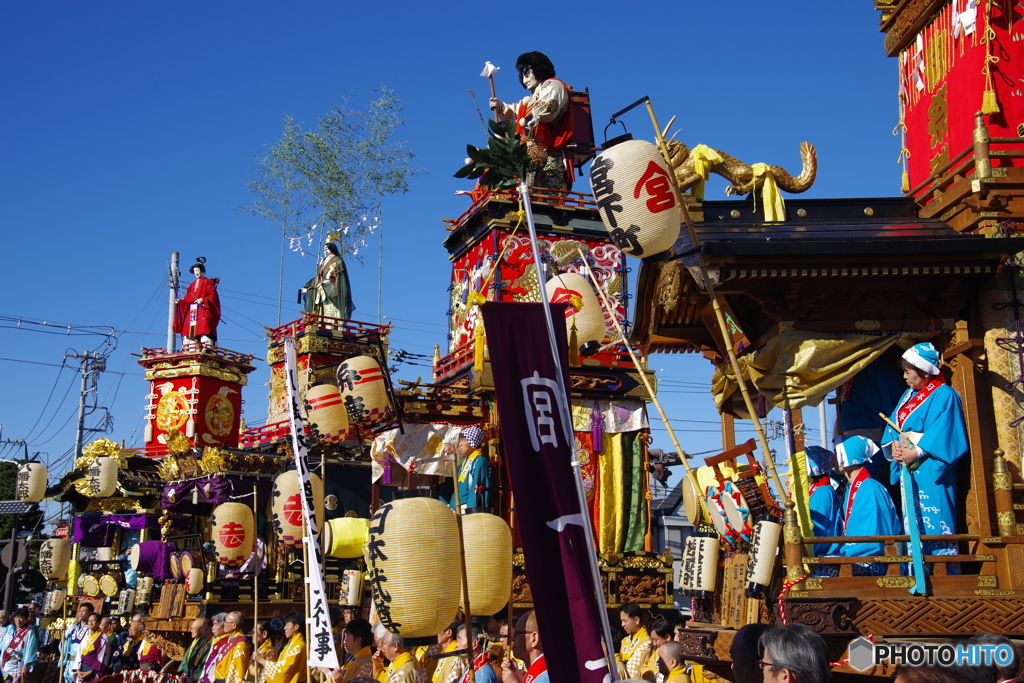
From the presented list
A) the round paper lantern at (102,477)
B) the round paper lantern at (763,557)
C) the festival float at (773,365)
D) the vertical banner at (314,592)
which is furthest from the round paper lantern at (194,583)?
the round paper lantern at (763,557)

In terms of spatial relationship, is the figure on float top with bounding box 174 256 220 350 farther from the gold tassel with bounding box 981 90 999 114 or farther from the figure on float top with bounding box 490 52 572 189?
the gold tassel with bounding box 981 90 999 114

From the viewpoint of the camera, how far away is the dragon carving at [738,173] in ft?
26.2

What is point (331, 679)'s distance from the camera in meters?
8.79

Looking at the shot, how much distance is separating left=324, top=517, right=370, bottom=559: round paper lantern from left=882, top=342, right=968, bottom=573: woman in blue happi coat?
9142mm

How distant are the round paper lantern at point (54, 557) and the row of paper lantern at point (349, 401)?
16621 mm

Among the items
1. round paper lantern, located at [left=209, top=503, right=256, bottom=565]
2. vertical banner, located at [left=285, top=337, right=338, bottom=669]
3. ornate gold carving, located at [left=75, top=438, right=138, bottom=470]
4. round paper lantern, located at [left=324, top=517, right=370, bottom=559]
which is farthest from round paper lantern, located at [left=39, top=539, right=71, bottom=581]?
vertical banner, located at [left=285, top=337, right=338, bottom=669]

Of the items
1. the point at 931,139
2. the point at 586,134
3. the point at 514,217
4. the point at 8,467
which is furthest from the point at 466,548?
the point at 8,467

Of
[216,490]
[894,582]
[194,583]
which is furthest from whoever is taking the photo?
[216,490]

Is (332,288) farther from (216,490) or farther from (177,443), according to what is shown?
(216,490)

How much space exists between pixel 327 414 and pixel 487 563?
627 cm

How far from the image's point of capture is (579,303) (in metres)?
13.9

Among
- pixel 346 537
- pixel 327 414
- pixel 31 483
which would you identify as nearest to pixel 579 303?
pixel 327 414

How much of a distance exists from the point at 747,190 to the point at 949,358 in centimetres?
221

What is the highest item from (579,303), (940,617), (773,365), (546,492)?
(579,303)
